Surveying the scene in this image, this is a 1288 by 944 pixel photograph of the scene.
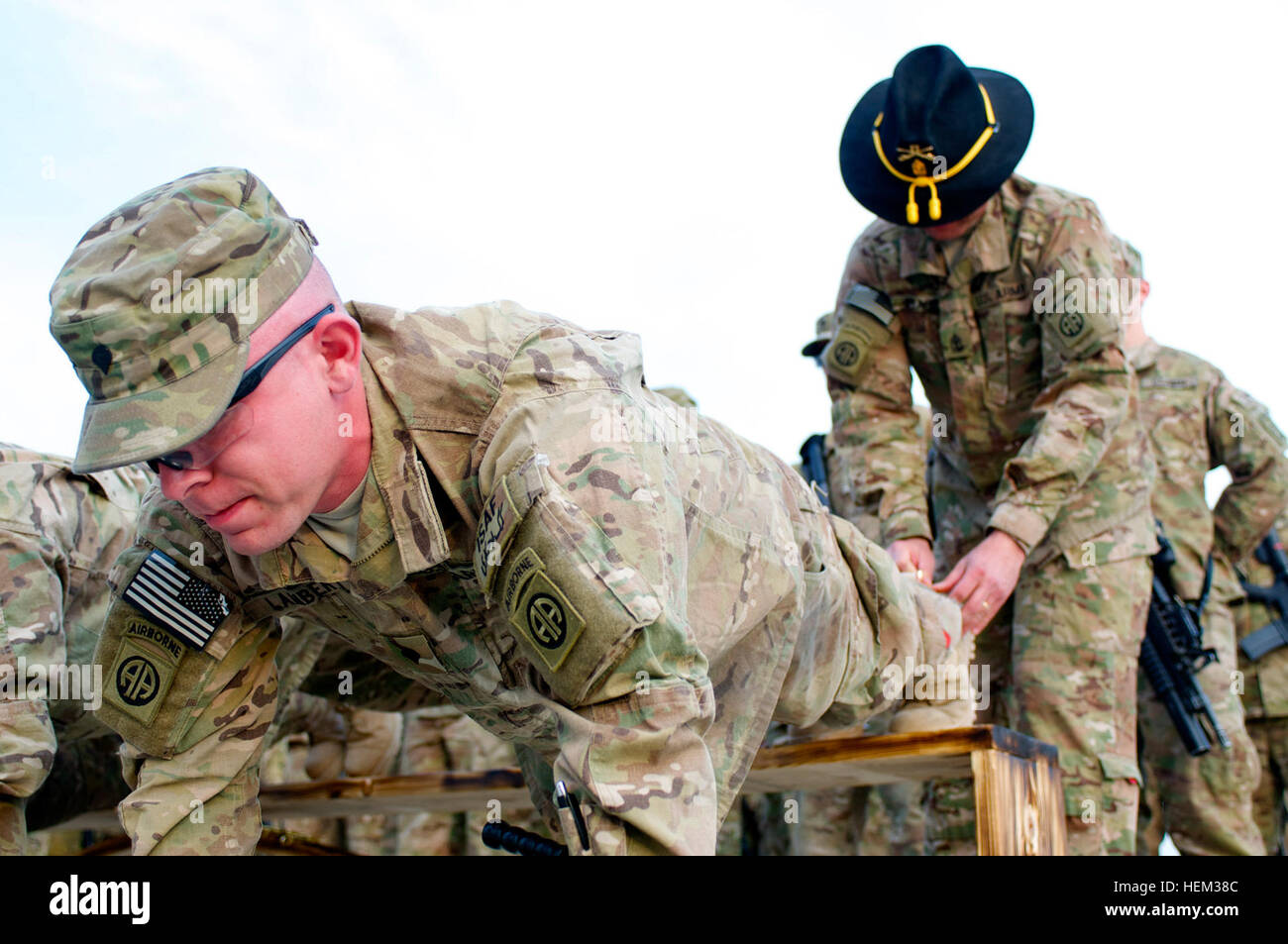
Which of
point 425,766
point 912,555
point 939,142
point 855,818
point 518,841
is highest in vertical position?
point 939,142

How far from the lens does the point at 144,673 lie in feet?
8.32

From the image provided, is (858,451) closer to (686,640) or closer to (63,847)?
(686,640)

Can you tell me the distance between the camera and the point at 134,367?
206cm

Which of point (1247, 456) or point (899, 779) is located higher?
point (1247, 456)

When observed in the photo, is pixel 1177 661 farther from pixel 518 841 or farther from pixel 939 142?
pixel 518 841

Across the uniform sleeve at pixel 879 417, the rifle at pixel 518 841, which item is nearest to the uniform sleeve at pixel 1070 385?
the uniform sleeve at pixel 879 417

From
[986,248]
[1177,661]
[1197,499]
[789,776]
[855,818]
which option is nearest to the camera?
[789,776]

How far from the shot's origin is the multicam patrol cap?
6.67 feet

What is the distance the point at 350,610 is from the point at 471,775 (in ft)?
5.05

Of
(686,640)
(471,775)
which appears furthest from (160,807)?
(471,775)

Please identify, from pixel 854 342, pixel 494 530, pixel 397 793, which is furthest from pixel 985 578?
pixel 494 530

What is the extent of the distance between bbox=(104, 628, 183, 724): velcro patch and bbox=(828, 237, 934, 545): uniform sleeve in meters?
2.76

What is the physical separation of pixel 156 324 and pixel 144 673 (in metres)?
Answer: 0.81

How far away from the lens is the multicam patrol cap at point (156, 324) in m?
2.03
